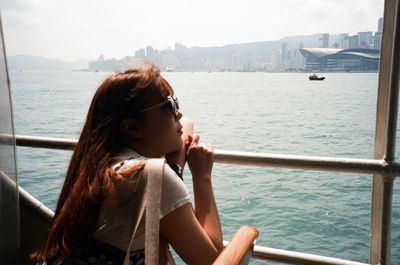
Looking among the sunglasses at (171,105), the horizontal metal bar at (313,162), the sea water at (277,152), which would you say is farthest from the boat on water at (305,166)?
the sunglasses at (171,105)

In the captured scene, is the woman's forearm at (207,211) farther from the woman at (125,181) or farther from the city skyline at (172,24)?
the city skyline at (172,24)

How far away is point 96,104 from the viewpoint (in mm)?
916

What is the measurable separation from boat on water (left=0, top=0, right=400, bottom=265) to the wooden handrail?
0.49 metres

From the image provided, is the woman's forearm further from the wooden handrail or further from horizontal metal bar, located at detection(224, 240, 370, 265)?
horizontal metal bar, located at detection(224, 240, 370, 265)

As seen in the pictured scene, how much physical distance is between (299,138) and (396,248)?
17437 mm

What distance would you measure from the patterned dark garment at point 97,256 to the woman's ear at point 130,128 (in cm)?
28

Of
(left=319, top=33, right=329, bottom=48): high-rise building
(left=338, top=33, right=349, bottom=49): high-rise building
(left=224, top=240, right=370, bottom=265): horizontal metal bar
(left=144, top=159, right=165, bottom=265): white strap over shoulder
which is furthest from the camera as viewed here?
(left=319, top=33, right=329, bottom=48): high-rise building

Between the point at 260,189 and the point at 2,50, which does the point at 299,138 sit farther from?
the point at 2,50

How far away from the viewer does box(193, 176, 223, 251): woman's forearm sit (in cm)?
88

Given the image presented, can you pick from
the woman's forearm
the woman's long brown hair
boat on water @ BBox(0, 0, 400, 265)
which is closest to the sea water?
the woman's long brown hair

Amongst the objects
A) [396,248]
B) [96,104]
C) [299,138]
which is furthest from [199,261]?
[299,138]

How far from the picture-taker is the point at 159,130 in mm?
957

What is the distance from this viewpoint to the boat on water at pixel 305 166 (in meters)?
1.25

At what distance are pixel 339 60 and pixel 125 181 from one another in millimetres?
54775
